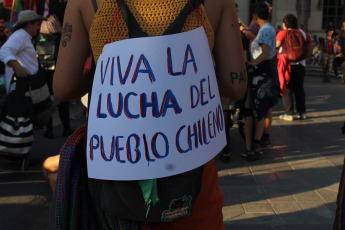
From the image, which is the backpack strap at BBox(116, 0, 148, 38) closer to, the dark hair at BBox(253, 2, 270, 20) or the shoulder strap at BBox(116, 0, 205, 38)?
the shoulder strap at BBox(116, 0, 205, 38)

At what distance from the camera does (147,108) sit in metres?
1.34

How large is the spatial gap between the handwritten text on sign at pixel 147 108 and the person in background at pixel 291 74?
6.02m

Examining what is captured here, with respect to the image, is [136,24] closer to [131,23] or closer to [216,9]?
[131,23]

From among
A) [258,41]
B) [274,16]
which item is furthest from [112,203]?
[274,16]

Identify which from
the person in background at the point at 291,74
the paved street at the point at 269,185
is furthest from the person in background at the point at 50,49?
the person in background at the point at 291,74

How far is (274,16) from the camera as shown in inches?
1123

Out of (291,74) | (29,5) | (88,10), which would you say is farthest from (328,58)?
(88,10)

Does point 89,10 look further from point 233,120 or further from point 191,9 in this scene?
point 233,120

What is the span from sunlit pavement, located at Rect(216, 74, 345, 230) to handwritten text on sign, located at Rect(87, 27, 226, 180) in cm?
225

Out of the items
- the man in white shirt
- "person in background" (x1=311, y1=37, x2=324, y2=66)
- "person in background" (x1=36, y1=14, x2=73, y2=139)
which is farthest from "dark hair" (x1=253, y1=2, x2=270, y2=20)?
"person in background" (x1=311, y1=37, x2=324, y2=66)

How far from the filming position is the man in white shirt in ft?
16.4

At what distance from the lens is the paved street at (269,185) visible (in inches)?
142

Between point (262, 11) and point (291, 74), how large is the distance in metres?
2.37

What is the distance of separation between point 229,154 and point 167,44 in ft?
13.1
